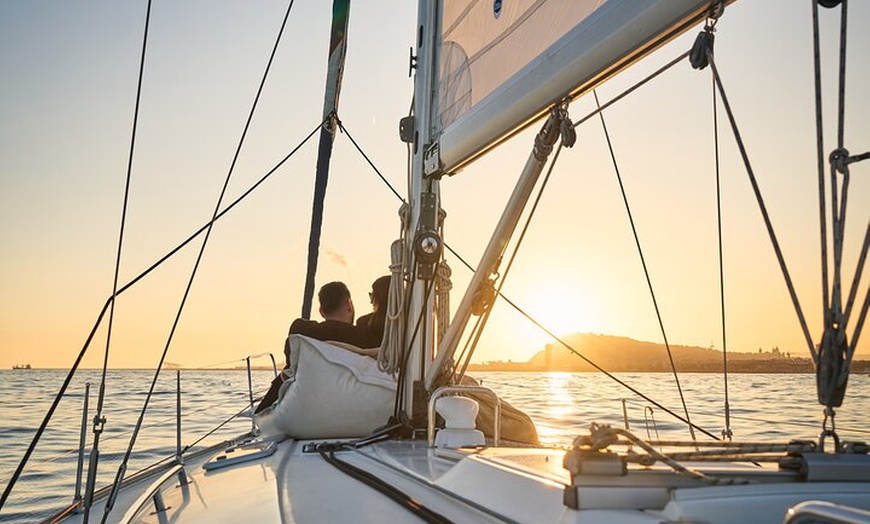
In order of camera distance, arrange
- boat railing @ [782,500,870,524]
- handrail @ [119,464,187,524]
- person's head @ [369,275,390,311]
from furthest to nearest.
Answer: person's head @ [369,275,390,311] → handrail @ [119,464,187,524] → boat railing @ [782,500,870,524]

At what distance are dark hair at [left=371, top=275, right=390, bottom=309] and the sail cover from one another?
103cm

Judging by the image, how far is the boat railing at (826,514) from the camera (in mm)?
531

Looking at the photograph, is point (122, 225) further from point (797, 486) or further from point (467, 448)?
point (797, 486)

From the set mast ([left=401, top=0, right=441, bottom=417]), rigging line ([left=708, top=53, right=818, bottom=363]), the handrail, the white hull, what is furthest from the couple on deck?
rigging line ([left=708, top=53, right=818, bottom=363])

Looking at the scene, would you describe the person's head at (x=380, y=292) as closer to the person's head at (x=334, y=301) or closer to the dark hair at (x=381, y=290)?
the dark hair at (x=381, y=290)

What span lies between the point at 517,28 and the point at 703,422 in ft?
23.5

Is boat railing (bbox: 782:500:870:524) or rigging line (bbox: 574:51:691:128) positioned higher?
rigging line (bbox: 574:51:691:128)

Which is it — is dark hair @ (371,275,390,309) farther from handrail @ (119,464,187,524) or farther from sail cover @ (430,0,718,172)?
handrail @ (119,464,187,524)

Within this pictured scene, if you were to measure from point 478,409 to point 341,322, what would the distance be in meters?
1.70

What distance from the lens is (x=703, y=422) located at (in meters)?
8.23

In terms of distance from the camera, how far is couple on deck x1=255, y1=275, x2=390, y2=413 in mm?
3367

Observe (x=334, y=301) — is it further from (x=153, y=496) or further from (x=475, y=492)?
(x=475, y=492)

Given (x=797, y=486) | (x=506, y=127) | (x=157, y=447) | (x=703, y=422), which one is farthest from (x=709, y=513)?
(x=703, y=422)

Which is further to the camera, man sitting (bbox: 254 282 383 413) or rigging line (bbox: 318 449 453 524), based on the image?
man sitting (bbox: 254 282 383 413)
